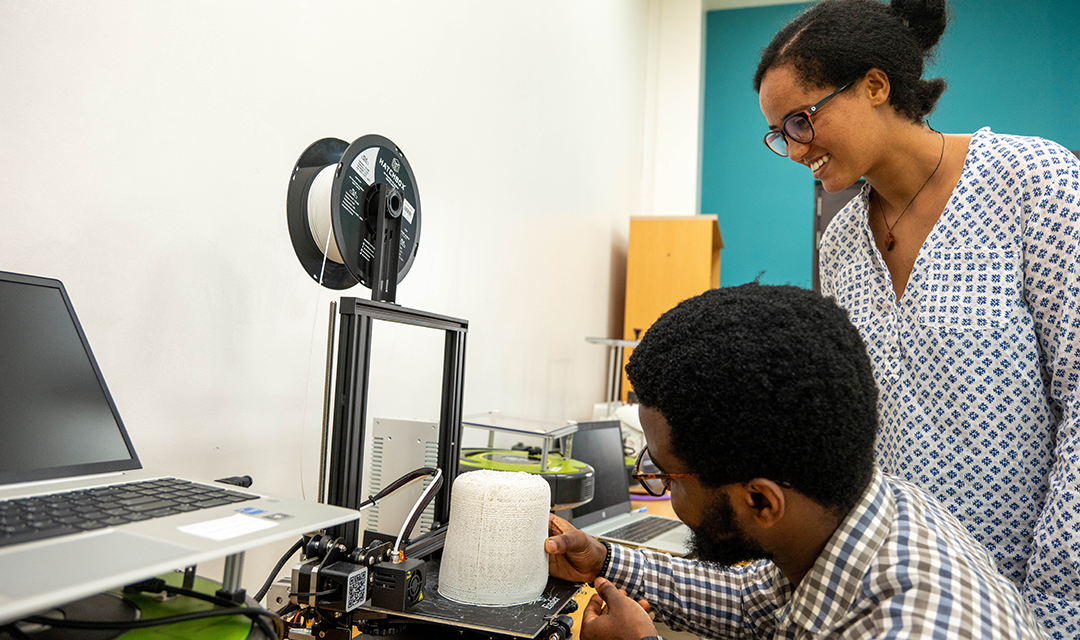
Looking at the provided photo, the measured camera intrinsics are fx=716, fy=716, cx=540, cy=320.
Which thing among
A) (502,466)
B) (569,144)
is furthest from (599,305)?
(502,466)

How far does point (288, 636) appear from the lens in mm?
808

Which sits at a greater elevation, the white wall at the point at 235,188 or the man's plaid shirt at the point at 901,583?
the white wall at the point at 235,188

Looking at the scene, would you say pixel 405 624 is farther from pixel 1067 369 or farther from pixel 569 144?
pixel 569 144

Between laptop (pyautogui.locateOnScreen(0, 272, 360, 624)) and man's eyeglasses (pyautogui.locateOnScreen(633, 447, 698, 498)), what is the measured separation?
333 millimetres

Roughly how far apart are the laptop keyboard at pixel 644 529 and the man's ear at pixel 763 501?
1015mm

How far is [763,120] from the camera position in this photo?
3951mm

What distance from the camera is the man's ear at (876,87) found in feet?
3.50

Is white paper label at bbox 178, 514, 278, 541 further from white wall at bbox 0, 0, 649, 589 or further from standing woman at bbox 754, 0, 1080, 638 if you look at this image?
standing woman at bbox 754, 0, 1080, 638

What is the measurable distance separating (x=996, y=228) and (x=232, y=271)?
1.10 m

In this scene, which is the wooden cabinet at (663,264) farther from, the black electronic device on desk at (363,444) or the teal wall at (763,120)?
the black electronic device on desk at (363,444)

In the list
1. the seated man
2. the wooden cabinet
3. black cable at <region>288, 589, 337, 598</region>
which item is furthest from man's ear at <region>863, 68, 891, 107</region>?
the wooden cabinet

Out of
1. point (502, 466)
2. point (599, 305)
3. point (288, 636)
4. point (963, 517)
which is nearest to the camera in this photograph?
point (288, 636)

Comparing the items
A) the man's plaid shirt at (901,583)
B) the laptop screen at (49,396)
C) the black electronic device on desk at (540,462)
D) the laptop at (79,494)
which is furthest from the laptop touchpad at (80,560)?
the black electronic device on desk at (540,462)

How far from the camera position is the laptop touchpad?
1.35 feet
